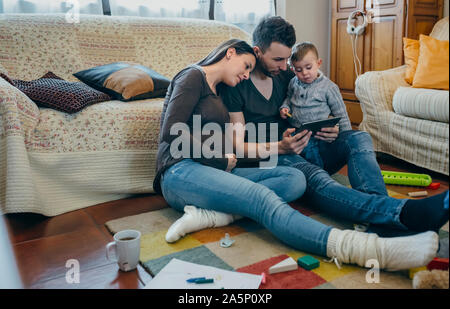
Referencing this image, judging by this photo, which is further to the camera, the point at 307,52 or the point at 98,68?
the point at 98,68

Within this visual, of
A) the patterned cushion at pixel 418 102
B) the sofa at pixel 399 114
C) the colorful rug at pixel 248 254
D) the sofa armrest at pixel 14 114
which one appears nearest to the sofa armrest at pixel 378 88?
the sofa at pixel 399 114

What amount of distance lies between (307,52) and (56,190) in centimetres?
113

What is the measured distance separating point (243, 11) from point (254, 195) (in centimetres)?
234

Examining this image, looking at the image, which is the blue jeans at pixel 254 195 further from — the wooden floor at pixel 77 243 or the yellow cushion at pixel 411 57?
the yellow cushion at pixel 411 57

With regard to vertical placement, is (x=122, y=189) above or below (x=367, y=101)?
below

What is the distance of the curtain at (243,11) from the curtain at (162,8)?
119 mm

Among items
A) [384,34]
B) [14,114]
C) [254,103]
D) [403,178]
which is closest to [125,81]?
[14,114]

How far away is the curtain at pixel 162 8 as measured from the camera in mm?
2807

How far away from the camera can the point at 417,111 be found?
1.58 meters

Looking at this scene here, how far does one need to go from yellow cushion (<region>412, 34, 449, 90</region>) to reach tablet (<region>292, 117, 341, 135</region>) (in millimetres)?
309

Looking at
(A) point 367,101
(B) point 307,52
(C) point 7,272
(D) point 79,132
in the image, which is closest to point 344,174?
(A) point 367,101

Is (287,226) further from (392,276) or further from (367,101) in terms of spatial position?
(367,101)

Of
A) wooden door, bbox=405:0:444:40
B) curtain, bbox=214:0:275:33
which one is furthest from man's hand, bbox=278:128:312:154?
curtain, bbox=214:0:275:33

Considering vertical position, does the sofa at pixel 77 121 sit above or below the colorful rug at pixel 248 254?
above
